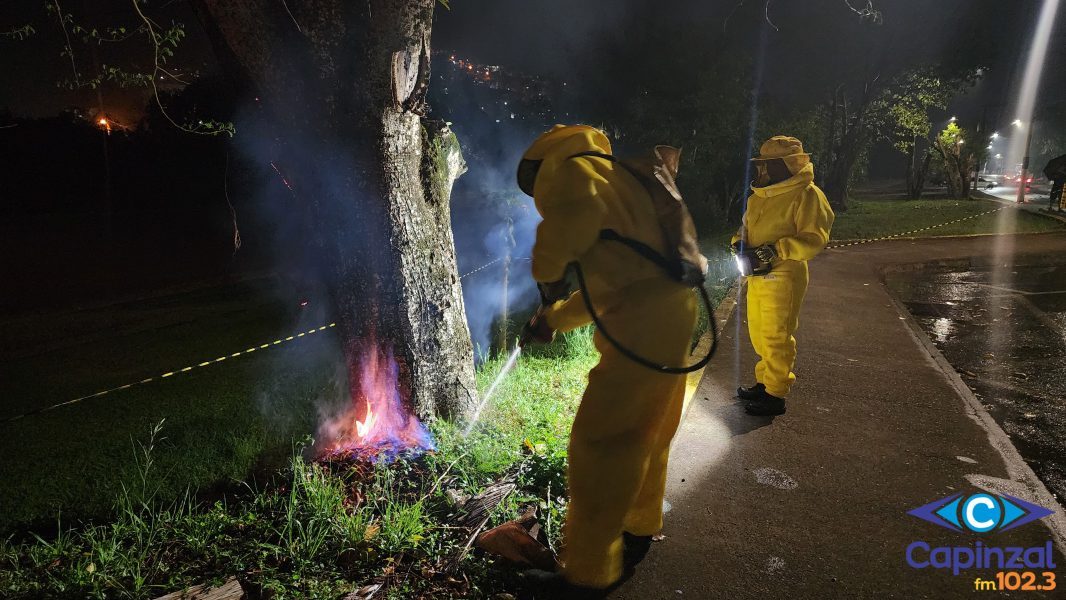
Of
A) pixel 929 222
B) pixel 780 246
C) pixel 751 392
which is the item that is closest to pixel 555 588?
pixel 751 392

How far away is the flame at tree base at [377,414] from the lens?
3824 mm

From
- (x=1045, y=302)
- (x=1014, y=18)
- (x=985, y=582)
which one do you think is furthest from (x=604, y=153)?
(x=1014, y=18)

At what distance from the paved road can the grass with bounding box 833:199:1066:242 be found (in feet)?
37.6

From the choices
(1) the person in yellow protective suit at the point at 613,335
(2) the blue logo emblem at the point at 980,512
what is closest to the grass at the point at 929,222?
(2) the blue logo emblem at the point at 980,512

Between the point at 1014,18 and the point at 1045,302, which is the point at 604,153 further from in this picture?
the point at 1014,18

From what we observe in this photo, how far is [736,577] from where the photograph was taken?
2.82m

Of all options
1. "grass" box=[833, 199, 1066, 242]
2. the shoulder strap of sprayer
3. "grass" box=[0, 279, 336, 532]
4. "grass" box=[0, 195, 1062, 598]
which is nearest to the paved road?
"grass" box=[0, 195, 1062, 598]

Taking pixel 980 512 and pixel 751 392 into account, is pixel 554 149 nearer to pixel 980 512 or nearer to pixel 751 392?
pixel 751 392

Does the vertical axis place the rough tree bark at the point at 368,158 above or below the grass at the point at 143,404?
above

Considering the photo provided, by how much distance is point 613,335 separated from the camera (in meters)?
2.49

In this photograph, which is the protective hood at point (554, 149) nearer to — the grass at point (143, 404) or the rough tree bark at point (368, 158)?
the rough tree bark at point (368, 158)

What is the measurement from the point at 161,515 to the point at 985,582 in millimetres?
4166

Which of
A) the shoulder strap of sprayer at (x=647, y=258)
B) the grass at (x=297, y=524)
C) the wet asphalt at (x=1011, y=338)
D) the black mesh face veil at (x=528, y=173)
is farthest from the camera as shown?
the wet asphalt at (x=1011, y=338)

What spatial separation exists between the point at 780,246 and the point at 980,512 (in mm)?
2003
